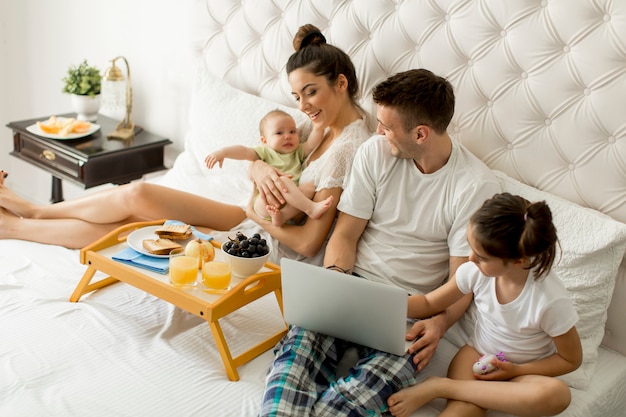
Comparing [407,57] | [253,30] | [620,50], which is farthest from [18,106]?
[620,50]

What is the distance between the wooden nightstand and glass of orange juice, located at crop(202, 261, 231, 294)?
1243 mm

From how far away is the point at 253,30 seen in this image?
2814 millimetres

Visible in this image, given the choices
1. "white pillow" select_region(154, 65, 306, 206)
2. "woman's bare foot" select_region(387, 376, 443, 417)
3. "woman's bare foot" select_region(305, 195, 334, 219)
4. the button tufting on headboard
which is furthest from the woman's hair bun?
"woman's bare foot" select_region(387, 376, 443, 417)

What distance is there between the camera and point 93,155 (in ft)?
9.61

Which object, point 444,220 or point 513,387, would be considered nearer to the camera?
point 513,387

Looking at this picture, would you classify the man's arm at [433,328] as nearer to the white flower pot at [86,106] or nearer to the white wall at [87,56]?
the white wall at [87,56]

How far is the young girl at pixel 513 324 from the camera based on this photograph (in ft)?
5.28

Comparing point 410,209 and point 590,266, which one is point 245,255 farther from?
point 590,266

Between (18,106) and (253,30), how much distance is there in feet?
6.12

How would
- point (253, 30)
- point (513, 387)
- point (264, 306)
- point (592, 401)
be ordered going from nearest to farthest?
1. point (513, 387)
2. point (592, 401)
3. point (264, 306)
4. point (253, 30)

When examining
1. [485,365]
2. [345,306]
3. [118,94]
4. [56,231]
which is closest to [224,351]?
[345,306]

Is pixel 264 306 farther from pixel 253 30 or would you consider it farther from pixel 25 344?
pixel 253 30

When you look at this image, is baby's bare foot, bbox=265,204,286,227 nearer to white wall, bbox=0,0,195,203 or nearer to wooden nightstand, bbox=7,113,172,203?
wooden nightstand, bbox=7,113,172,203

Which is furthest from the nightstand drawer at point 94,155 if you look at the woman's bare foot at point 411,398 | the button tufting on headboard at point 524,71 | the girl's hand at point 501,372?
the girl's hand at point 501,372
